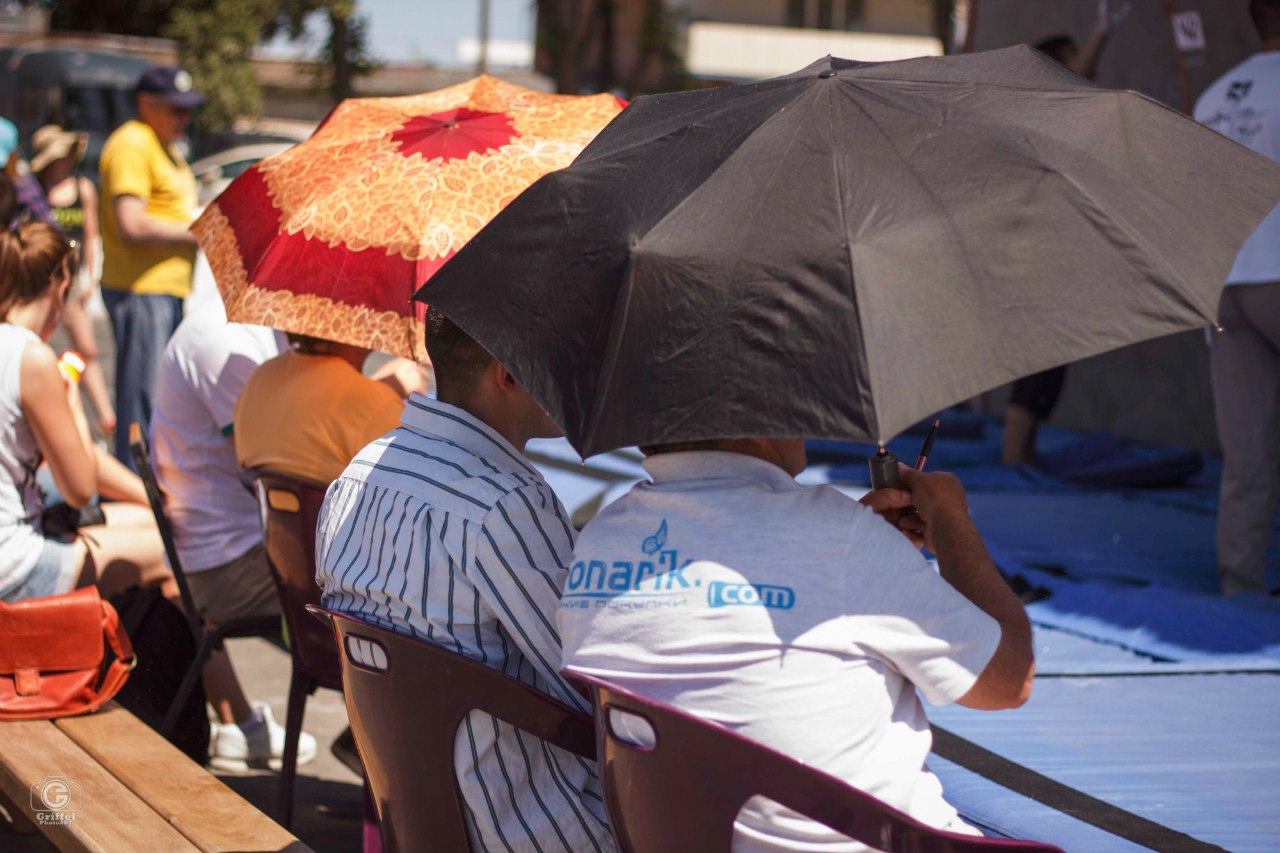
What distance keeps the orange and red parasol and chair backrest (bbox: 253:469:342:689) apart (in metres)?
0.34

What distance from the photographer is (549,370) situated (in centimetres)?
184

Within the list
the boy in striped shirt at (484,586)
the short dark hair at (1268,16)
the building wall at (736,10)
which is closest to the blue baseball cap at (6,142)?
the boy in striped shirt at (484,586)

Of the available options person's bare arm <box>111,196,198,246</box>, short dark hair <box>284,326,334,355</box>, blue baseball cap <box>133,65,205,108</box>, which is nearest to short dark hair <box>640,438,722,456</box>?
short dark hair <box>284,326,334,355</box>

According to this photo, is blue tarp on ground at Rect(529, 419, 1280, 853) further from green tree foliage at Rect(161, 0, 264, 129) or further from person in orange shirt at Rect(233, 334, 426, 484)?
green tree foliage at Rect(161, 0, 264, 129)

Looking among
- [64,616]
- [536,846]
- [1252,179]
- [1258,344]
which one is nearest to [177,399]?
[64,616]

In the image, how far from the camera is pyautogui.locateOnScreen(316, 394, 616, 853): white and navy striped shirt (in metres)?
1.99

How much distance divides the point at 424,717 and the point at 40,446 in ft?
6.39

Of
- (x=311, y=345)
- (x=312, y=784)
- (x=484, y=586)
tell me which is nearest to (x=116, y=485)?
(x=312, y=784)

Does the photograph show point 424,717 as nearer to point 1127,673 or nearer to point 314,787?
point 314,787

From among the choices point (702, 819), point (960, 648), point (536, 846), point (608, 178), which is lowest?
point (536, 846)

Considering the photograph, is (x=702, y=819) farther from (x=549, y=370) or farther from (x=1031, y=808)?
(x=1031, y=808)

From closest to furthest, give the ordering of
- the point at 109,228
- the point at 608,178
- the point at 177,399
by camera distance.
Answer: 1. the point at 608,178
2. the point at 177,399
3. the point at 109,228

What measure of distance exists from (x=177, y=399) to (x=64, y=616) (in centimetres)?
82

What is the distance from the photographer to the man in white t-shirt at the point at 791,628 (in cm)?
165
